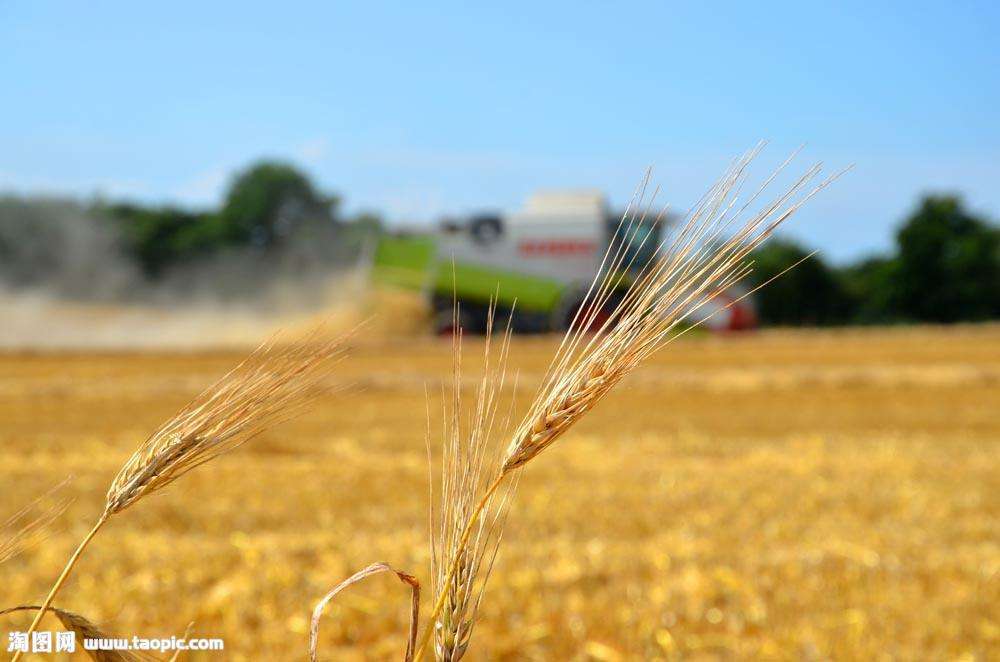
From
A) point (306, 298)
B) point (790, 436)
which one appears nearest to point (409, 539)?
point (790, 436)

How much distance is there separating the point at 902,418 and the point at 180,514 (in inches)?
484

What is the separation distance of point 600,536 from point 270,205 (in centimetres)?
5246

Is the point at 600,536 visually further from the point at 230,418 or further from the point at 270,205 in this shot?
the point at 270,205

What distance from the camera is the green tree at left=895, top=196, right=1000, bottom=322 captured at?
4672 cm

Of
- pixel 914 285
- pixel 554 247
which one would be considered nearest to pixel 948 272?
pixel 914 285

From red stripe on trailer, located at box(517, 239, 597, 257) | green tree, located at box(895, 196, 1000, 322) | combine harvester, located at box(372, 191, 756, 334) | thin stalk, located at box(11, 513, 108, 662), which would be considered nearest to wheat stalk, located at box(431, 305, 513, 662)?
thin stalk, located at box(11, 513, 108, 662)

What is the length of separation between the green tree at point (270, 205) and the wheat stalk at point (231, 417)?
4479 cm

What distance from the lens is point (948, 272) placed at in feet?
158

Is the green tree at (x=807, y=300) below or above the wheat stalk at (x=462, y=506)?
above

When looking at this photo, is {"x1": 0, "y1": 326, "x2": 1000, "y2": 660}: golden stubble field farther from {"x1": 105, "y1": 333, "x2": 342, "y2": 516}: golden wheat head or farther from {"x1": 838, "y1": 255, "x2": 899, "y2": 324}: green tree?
{"x1": 838, "y1": 255, "x2": 899, "y2": 324}: green tree

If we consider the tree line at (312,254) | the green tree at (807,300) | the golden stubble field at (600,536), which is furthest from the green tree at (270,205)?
the golden stubble field at (600,536)

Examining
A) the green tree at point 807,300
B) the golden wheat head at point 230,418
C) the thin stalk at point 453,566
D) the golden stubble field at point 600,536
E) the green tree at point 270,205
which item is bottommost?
the golden stubble field at point 600,536

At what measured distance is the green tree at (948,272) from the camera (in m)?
46.7

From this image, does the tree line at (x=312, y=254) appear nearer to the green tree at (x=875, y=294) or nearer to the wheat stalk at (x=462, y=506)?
the green tree at (x=875, y=294)
